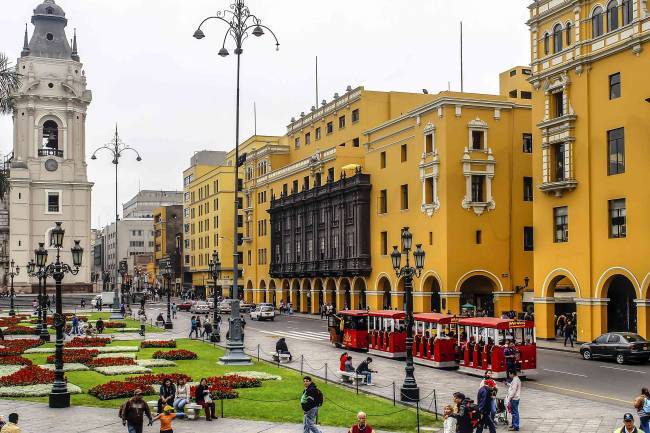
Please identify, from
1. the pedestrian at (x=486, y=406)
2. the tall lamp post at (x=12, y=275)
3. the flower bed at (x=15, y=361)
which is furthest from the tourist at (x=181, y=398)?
the tall lamp post at (x=12, y=275)

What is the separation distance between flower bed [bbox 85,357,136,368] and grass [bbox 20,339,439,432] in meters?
1.63

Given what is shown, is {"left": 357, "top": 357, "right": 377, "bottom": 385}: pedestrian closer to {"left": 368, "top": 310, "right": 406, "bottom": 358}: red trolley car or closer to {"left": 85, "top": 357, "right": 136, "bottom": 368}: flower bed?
{"left": 368, "top": 310, "right": 406, "bottom": 358}: red trolley car

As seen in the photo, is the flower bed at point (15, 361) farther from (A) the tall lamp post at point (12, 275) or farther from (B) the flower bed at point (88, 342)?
(A) the tall lamp post at point (12, 275)

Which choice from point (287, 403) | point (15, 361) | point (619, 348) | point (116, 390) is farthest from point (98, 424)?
point (619, 348)

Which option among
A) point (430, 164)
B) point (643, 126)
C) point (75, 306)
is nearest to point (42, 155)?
point (75, 306)

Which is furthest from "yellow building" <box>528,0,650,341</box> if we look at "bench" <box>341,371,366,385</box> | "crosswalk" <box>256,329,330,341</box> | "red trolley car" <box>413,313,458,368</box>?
"bench" <box>341,371,366,385</box>

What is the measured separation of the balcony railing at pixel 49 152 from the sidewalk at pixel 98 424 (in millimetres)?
81220

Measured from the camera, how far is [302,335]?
54625 millimetres

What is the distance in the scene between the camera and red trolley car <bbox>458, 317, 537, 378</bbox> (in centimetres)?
3219

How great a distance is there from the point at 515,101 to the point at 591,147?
15.7 meters

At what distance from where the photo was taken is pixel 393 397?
27062 millimetres

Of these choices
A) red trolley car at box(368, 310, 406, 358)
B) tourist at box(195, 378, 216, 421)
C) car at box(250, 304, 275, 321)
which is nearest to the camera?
tourist at box(195, 378, 216, 421)

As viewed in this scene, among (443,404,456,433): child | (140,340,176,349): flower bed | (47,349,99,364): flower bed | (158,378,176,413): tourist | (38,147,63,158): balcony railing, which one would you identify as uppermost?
(38,147,63,158): balcony railing

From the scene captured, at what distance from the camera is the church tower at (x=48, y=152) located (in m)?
99.7
